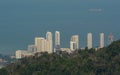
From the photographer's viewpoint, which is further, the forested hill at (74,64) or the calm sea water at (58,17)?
the calm sea water at (58,17)

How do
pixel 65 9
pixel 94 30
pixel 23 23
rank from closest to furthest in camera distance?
pixel 94 30, pixel 23 23, pixel 65 9

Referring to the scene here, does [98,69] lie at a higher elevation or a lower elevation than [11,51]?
lower

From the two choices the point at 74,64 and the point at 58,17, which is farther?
the point at 58,17

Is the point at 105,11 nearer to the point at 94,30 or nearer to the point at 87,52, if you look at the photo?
the point at 94,30

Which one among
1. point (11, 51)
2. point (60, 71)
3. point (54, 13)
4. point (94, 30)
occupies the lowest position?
point (60, 71)

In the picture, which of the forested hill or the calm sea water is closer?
the forested hill

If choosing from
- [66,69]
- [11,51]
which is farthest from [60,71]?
[11,51]

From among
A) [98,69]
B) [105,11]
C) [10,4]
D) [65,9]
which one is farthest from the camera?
[10,4]

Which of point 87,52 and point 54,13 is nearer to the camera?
point 87,52
